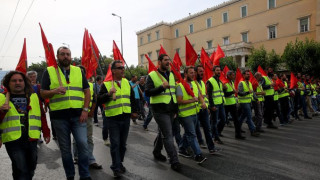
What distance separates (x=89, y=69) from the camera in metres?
6.07

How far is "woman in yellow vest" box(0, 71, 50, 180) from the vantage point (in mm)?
2994

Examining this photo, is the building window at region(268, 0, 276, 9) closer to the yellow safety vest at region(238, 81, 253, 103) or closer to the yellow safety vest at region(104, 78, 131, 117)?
the yellow safety vest at region(238, 81, 253, 103)

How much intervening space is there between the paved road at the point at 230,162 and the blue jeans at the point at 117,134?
29cm

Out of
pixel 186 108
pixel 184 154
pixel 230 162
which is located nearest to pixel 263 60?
pixel 184 154

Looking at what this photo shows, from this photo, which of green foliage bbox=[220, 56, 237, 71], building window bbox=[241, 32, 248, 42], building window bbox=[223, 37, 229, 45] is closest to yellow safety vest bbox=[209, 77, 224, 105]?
green foliage bbox=[220, 56, 237, 71]

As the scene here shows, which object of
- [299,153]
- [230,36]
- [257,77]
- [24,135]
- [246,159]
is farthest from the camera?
[230,36]

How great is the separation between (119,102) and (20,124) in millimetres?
1521

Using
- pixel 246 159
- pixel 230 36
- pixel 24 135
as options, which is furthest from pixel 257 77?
pixel 230 36

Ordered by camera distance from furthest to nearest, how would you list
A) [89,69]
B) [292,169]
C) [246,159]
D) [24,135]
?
[89,69], [246,159], [292,169], [24,135]

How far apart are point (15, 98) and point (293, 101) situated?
10.7m

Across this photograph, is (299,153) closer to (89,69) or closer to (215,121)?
(215,121)

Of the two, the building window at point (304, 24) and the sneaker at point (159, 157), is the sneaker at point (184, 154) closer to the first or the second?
the sneaker at point (159, 157)

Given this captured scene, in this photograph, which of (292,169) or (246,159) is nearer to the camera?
(292,169)

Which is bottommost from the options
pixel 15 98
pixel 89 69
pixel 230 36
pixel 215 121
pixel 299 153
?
pixel 299 153
